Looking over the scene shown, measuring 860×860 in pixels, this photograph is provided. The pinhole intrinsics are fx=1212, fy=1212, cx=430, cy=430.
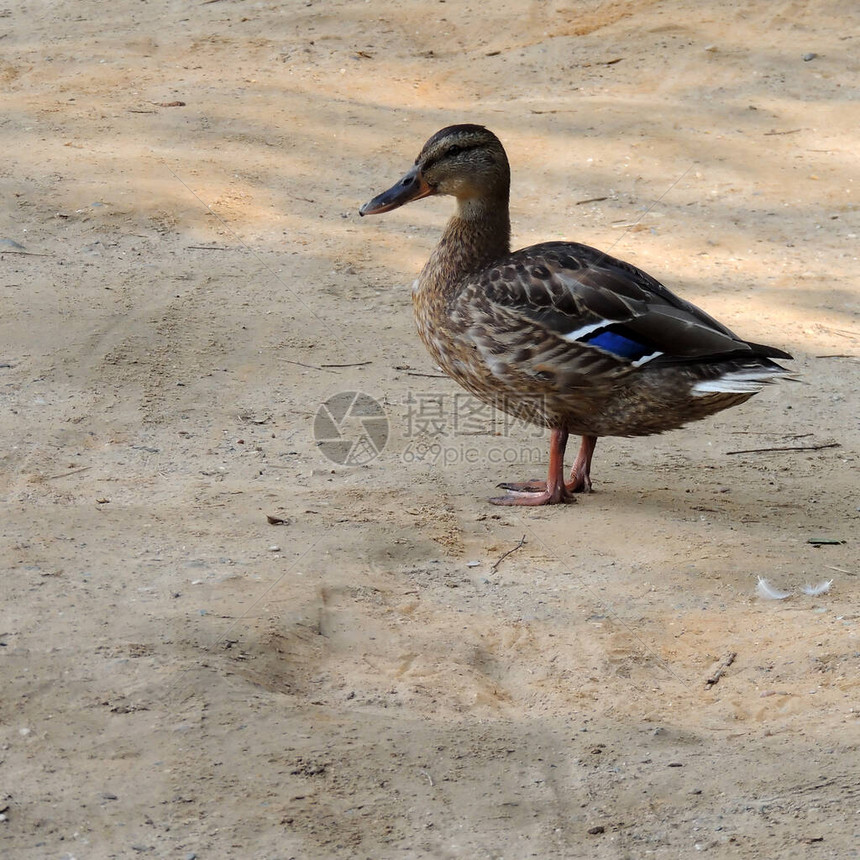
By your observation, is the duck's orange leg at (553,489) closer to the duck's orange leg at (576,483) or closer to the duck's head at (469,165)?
the duck's orange leg at (576,483)

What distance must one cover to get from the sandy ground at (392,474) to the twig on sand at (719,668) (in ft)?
0.06

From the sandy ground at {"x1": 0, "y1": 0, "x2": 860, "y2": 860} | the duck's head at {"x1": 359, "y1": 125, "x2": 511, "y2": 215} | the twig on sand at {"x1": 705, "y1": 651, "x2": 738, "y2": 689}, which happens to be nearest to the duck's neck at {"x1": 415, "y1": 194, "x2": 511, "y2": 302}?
the duck's head at {"x1": 359, "y1": 125, "x2": 511, "y2": 215}

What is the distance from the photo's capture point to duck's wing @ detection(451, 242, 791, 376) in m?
4.64

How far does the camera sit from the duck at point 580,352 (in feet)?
15.2

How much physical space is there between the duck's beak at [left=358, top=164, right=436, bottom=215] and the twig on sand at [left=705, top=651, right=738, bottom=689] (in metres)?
2.60

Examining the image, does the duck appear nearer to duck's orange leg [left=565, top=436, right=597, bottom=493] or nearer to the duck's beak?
duck's orange leg [left=565, top=436, right=597, bottom=493]

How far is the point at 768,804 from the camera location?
2.99 m

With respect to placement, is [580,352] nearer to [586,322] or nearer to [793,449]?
[586,322]

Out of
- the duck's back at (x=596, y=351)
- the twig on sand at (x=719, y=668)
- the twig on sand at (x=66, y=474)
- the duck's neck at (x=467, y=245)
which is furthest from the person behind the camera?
the duck's neck at (x=467, y=245)

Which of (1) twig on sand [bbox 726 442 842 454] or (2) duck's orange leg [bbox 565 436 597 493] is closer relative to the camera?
(2) duck's orange leg [bbox 565 436 597 493]

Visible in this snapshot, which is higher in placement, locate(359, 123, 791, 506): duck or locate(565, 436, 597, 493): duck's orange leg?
locate(359, 123, 791, 506): duck

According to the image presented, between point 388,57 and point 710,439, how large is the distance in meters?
5.67

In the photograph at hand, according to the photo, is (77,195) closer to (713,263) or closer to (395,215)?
(395,215)

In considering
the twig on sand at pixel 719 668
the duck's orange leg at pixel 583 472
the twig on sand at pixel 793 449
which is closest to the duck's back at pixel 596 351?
the duck's orange leg at pixel 583 472
